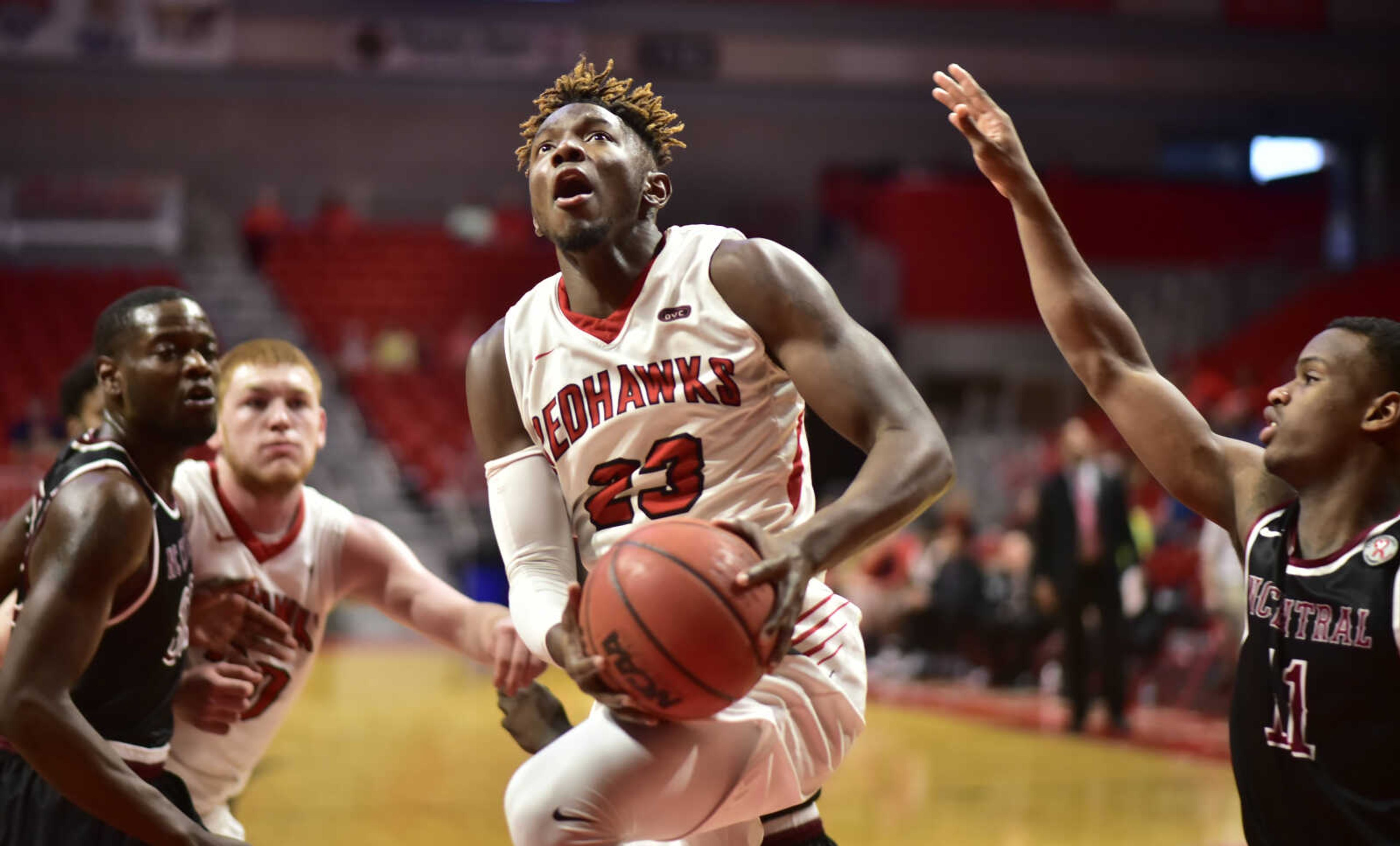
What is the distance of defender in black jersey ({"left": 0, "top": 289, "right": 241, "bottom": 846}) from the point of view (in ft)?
8.95

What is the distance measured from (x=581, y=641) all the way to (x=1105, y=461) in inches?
295

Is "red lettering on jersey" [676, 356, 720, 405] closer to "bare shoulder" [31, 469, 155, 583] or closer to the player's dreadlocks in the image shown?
the player's dreadlocks

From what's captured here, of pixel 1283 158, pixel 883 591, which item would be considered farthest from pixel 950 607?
pixel 1283 158

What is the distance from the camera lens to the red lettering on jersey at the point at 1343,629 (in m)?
2.70

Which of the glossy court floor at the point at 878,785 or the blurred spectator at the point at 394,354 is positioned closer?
the glossy court floor at the point at 878,785

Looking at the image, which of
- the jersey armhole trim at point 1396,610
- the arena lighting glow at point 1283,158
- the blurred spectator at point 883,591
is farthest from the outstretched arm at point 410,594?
the arena lighting glow at point 1283,158

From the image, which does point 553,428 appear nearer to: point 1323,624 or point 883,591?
point 1323,624

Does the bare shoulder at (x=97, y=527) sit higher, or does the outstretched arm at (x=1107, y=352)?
the outstretched arm at (x=1107, y=352)

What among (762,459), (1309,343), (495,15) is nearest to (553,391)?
(762,459)

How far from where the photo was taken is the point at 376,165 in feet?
67.3

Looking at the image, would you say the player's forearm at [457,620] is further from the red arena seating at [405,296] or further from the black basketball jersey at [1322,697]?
the red arena seating at [405,296]

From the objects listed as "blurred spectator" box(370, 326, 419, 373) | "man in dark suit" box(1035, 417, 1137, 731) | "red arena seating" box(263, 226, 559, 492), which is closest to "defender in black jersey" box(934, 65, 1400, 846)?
"man in dark suit" box(1035, 417, 1137, 731)

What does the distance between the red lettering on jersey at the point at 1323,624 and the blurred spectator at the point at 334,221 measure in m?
17.6

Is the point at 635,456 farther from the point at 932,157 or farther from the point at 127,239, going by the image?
the point at 932,157
